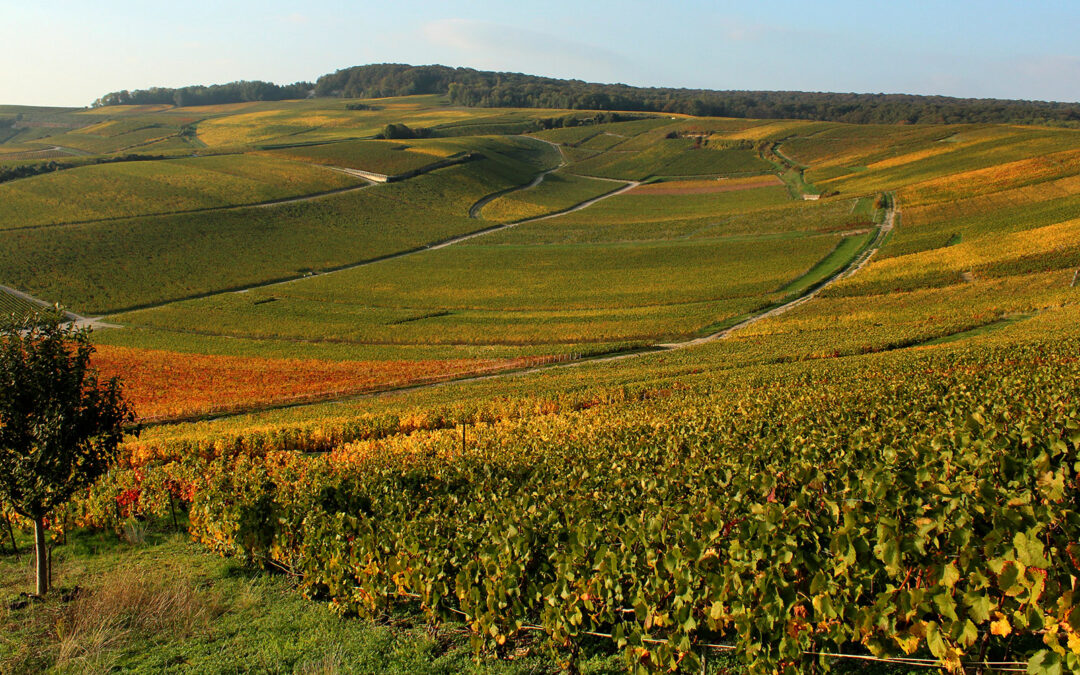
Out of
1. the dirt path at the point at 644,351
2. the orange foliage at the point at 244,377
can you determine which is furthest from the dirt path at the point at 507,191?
the orange foliage at the point at 244,377

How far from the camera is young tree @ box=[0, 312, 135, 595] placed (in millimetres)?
13078

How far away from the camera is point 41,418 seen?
13.2m

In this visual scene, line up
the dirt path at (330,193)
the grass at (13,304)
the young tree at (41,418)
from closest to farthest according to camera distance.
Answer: the young tree at (41,418), the grass at (13,304), the dirt path at (330,193)

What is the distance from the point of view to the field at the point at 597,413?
27.8ft

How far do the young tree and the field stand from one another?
6.44 ft

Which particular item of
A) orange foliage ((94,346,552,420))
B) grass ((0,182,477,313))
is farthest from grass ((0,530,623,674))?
grass ((0,182,477,313))

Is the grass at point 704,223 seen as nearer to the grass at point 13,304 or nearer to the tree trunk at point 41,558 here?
the grass at point 13,304

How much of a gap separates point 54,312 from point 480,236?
306 feet

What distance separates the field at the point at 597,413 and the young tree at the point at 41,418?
1.96m

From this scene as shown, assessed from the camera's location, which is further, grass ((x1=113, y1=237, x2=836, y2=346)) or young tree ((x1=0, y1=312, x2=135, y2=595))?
grass ((x1=113, y1=237, x2=836, y2=346))

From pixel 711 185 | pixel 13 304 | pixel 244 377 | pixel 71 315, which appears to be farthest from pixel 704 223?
pixel 13 304

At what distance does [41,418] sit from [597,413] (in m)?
17.6

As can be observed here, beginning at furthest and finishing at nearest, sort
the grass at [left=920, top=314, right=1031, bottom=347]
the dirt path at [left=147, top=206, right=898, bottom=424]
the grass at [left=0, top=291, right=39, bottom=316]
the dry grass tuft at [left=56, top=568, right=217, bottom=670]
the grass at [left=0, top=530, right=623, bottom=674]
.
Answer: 1. the grass at [left=0, top=291, right=39, bottom=316]
2. the dirt path at [left=147, top=206, right=898, bottom=424]
3. the grass at [left=920, top=314, right=1031, bottom=347]
4. the dry grass tuft at [left=56, top=568, right=217, bottom=670]
5. the grass at [left=0, top=530, right=623, bottom=674]

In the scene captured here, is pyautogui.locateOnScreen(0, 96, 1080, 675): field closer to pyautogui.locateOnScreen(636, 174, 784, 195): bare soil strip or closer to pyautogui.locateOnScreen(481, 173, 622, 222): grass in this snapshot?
pyautogui.locateOnScreen(481, 173, 622, 222): grass
